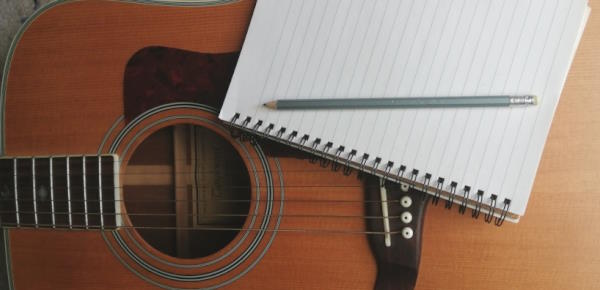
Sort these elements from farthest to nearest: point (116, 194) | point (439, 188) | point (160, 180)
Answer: point (160, 180) < point (116, 194) < point (439, 188)

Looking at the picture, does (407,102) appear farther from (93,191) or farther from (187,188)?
(93,191)

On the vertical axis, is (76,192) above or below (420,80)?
below

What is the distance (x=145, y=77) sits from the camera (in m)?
0.83

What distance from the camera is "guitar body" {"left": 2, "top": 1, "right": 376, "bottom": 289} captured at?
2.53 ft

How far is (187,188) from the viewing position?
93cm

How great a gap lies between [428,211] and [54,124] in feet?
2.37

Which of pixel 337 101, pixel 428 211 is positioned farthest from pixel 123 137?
pixel 428 211

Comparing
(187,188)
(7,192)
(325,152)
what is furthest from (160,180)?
(325,152)

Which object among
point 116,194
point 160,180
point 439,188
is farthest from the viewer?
point 160,180

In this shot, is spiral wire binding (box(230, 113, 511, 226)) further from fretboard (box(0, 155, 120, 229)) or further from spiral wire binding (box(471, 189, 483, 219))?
fretboard (box(0, 155, 120, 229))

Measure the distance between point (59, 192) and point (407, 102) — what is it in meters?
0.67

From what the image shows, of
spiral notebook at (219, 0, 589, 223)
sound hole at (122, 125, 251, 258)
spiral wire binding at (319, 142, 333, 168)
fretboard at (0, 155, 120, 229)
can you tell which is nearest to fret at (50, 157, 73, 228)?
fretboard at (0, 155, 120, 229)

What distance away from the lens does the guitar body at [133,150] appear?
770 millimetres

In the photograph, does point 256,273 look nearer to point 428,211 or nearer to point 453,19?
point 428,211
